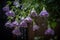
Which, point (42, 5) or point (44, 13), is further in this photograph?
point (42, 5)

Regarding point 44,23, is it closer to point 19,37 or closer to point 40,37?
point 40,37

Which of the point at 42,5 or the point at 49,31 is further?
the point at 42,5

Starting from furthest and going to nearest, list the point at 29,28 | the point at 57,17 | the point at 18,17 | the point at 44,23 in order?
the point at 29,28 → the point at 18,17 → the point at 44,23 → the point at 57,17

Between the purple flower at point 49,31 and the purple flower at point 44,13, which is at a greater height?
the purple flower at point 44,13

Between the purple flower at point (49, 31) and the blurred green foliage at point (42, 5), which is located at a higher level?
the blurred green foliage at point (42, 5)

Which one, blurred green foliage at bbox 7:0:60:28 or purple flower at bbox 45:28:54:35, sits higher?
blurred green foliage at bbox 7:0:60:28

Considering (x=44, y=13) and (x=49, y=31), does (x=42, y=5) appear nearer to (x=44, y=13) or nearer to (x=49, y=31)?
(x=44, y=13)

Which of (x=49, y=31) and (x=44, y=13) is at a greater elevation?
(x=44, y=13)

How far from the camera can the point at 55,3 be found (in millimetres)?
1417

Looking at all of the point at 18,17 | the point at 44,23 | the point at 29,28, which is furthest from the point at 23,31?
the point at 44,23

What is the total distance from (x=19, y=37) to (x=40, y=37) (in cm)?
52

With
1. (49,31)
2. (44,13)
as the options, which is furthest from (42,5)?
(49,31)

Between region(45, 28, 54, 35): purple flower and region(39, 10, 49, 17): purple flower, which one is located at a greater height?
region(39, 10, 49, 17): purple flower

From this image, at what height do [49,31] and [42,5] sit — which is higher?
[42,5]
